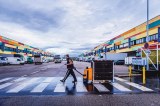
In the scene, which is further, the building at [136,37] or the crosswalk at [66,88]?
the building at [136,37]

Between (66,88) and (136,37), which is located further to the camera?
(136,37)

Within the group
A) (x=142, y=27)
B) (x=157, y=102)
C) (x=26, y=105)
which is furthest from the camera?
(x=142, y=27)

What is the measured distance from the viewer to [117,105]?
7.73 metres

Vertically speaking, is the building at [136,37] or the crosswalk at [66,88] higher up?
the building at [136,37]

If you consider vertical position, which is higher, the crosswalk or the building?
the building

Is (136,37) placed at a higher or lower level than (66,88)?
higher

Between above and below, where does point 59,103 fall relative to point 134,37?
below

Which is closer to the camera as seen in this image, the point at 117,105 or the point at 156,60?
the point at 117,105

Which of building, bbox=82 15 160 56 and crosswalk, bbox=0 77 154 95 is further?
building, bbox=82 15 160 56

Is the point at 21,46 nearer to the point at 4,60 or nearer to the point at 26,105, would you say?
the point at 4,60

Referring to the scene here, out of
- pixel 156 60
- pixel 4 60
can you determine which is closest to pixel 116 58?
pixel 4 60

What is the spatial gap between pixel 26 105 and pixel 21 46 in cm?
9975

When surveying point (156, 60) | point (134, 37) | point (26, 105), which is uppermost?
point (134, 37)

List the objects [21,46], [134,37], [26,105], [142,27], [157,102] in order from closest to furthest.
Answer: [26,105] < [157,102] < [142,27] < [134,37] < [21,46]
